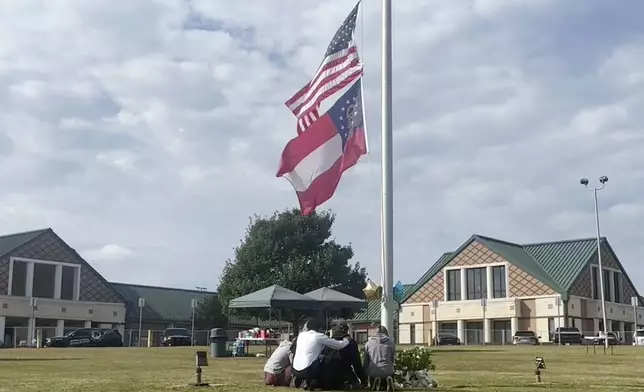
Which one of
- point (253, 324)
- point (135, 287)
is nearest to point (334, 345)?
point (253, 324)

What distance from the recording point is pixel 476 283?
71938mm

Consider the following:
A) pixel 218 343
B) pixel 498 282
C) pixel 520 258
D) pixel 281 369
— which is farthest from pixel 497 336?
pixel 281 369

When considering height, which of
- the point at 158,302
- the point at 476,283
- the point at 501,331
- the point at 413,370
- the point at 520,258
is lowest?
the point at 413,370

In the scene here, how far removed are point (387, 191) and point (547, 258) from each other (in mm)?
60068

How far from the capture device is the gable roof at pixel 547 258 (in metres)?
68.7

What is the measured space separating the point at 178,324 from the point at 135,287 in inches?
257

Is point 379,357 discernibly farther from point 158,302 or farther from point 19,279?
point 158,302

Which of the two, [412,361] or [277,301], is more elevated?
[277,301]

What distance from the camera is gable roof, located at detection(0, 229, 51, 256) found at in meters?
66.3

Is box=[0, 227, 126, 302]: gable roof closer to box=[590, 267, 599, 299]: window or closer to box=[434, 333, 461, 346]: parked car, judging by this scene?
box=[434, 333, 461, 346]: parked car

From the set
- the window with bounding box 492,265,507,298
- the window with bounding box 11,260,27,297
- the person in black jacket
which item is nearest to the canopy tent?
the person in black jacket

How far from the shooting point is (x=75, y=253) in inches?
2768

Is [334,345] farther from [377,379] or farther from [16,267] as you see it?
[16,267]

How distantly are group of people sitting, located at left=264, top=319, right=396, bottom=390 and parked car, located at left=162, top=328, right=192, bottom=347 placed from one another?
43286 millimetres
